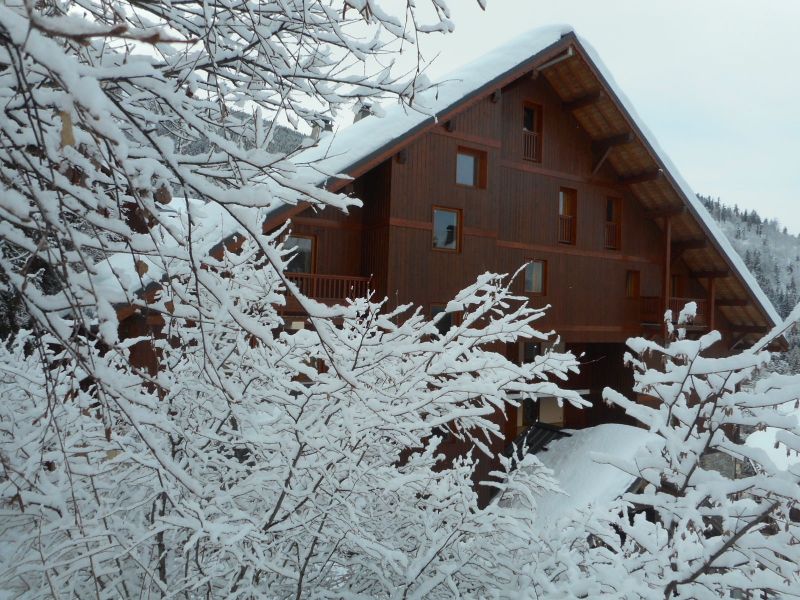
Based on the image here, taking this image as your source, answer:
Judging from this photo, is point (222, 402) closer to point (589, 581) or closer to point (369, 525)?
point (369, 525)

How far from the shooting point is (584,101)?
14.0 meters

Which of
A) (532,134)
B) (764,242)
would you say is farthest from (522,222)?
(764,242)

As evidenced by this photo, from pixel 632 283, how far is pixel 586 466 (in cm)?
614

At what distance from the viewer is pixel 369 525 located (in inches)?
152

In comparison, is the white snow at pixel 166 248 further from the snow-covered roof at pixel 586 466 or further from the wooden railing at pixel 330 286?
the snow-covered roof at pixel 586 466

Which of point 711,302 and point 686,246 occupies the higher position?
point 686,246

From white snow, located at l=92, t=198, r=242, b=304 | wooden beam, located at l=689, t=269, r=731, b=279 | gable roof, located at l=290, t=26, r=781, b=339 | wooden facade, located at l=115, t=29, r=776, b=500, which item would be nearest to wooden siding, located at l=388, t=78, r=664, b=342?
wooden facade, located at l=115, t=29, r=776, b=500

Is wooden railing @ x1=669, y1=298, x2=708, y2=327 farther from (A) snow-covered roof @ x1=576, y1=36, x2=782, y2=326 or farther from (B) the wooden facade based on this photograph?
(A) snow-covered roof @ x1=576, y1=36, x2=782, y2=326

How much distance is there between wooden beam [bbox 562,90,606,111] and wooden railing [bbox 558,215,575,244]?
263 centimetres

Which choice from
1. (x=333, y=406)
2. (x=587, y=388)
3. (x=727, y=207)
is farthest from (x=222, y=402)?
(x=727, y=207)

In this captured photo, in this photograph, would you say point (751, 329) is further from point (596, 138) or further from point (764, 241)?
point (764, 241)

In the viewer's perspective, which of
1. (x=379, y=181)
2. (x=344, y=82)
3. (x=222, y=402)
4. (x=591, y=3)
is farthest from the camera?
(x=379, y=181)

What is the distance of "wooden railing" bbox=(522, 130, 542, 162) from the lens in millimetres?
14128

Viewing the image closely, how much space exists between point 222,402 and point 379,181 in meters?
8.41
